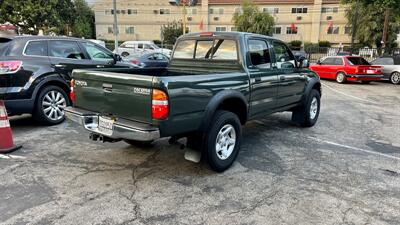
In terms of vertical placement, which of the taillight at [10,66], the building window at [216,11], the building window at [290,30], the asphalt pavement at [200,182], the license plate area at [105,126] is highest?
the building window at [216,11]

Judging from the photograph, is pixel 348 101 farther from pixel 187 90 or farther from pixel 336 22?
pixel 336 22

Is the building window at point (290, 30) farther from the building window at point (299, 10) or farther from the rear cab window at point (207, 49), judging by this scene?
the rear cab window at point (207, 49)

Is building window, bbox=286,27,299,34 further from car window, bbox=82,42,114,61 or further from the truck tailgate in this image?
the truck tailgate

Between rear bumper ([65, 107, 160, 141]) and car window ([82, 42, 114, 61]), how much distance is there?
11.8 feet

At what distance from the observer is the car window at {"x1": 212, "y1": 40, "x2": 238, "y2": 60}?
4867mm

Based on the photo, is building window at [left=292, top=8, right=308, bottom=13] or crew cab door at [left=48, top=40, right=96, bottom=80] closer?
crew cab door at [left=48, top=40, right=96, bottom=80]

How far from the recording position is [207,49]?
17.4ft

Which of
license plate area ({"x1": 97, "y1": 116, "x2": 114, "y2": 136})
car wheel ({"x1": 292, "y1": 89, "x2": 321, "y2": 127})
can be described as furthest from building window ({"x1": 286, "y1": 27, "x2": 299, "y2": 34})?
license plate area ({"x1": 97, "y1": 116, "x2": 114, "y2": 136})

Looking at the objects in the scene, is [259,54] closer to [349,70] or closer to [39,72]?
[39,72]

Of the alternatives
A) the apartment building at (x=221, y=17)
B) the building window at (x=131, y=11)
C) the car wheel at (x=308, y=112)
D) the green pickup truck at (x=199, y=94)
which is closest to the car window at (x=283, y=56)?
the green pickup truck at (x=199, y=94)

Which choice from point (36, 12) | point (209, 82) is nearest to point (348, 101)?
point (209, 82)

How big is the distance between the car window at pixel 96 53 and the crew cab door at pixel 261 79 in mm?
4257

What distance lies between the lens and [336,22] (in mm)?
51719

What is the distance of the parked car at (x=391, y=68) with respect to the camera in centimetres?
1603
